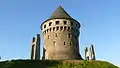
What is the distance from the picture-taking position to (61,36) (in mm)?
47188

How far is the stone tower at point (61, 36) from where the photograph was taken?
151 ft

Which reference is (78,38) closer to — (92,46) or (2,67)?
(92,46)

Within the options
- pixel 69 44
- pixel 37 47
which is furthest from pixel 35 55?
pixel 69 44

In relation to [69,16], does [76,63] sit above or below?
below

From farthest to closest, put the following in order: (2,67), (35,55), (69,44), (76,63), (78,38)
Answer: (78,38)
(69,44)
(35,55)
(76,63)
(2,67)

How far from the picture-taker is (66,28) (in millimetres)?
48094

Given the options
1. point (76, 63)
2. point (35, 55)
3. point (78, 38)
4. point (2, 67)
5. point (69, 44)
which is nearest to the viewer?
point (2, 67)

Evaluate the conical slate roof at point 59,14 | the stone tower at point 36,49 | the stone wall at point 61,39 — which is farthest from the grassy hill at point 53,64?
the conical slate roof at point 59,14

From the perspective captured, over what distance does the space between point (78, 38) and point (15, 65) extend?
20.5 m

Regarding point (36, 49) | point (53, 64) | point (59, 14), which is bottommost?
point (53, 64)

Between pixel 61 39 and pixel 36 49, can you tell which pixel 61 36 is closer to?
pixel 61 39

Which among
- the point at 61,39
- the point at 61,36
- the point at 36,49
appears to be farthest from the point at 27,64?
the point at 61,36

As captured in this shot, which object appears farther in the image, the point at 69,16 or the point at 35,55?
the point at 69,16

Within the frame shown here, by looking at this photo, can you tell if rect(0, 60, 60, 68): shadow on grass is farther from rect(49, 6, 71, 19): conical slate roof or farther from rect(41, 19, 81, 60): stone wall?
rect(49, 6, 71, 19): conical slate roof
